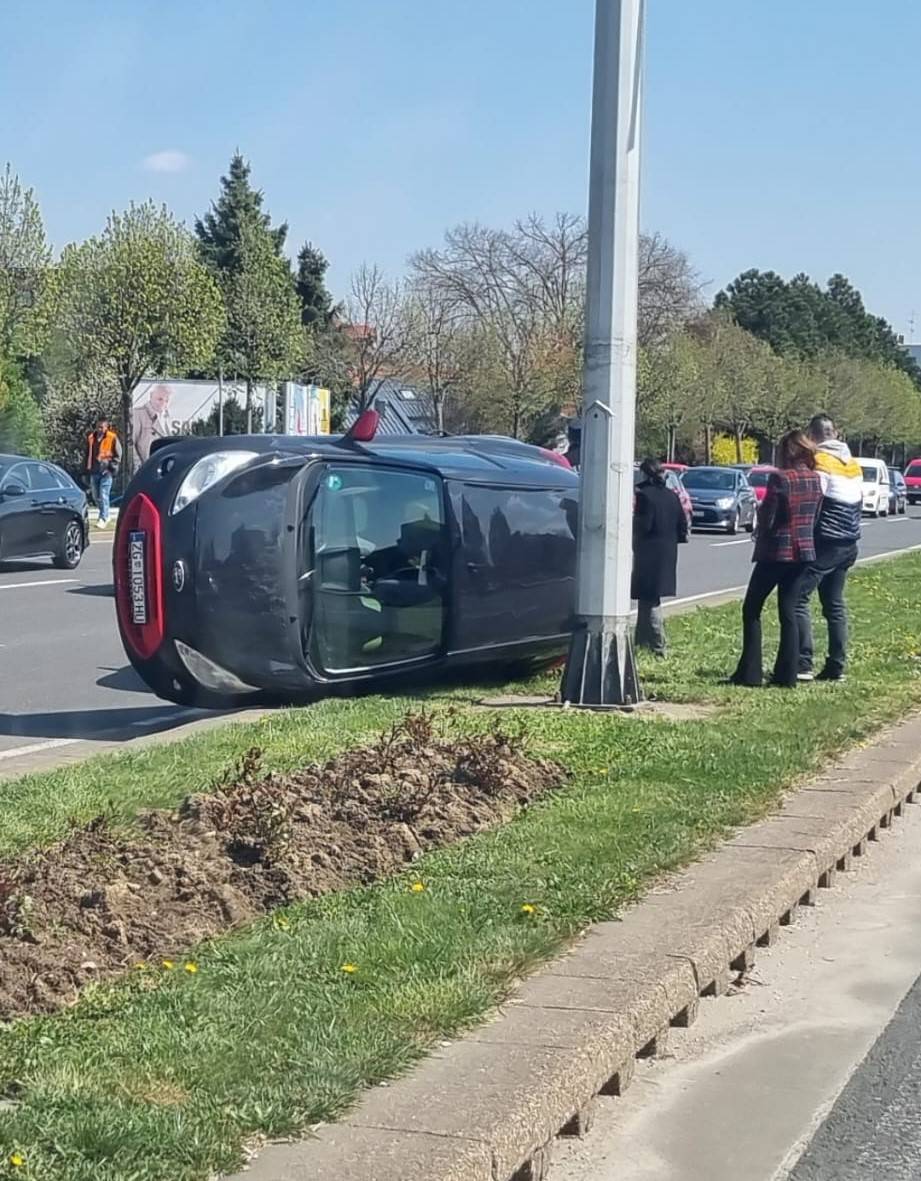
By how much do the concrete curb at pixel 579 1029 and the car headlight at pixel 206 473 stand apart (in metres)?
4.01

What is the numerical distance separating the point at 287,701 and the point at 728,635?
5662 mm

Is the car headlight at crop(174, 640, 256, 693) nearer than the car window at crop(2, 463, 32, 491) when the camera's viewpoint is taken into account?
Yes

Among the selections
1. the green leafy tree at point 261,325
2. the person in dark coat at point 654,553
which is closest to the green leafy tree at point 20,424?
the green leafy tree at point 261,325

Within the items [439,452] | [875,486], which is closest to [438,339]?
[875,486]

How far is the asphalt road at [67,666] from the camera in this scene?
1095 cm

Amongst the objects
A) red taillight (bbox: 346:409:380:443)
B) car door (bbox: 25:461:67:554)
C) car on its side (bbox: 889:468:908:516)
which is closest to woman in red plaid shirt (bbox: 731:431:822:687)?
red taillight (bbox: 346:409:380:443)

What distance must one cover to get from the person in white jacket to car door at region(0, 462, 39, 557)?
13.3m

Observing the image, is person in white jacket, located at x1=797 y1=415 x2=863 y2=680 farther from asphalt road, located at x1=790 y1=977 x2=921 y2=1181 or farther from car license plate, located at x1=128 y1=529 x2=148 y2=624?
asphalt road, located at x1=790 y1=977 x2=921 y2=1181

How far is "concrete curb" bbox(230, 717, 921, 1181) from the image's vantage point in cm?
388

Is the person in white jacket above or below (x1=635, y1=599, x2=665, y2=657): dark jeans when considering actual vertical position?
above

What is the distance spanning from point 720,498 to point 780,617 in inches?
1166

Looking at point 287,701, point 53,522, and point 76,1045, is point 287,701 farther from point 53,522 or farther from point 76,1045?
point 53,522

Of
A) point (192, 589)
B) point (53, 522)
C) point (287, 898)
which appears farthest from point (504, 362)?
point (287, 898)

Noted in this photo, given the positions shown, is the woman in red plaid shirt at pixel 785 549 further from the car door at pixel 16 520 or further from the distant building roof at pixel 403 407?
the distant building roof at pixel 403 407
